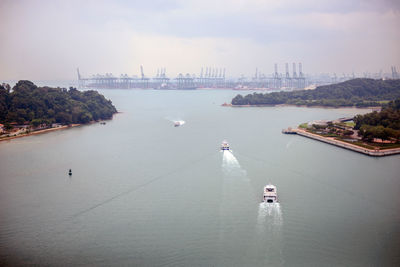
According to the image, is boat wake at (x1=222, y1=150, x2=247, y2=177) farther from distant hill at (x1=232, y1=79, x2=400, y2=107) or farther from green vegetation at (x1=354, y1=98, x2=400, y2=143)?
distant hill at (x1=232, y1=79, x2=400, y2=107)

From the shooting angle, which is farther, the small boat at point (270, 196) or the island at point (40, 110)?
the island at point (40, 110)

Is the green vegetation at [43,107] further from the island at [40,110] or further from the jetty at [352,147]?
the jetty at [352,147]

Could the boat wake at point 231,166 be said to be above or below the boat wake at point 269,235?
above

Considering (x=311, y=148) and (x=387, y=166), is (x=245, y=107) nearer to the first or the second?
(x=311, y=148)

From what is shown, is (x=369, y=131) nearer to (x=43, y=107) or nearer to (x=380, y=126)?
(x=380, y=126)

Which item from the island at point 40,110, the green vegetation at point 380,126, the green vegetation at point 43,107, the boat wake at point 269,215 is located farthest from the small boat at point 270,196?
the green vegetation at point 43,107

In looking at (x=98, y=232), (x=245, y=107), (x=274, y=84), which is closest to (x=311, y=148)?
(x=98, y=232)

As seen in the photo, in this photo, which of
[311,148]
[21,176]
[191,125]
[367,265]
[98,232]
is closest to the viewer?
[367,265]
